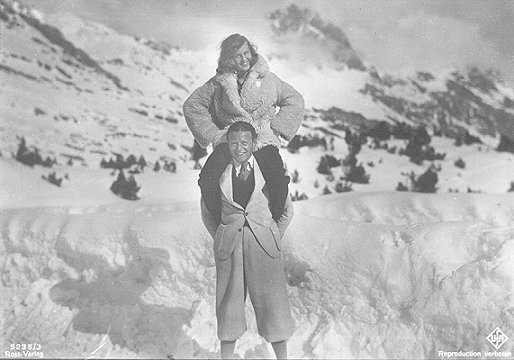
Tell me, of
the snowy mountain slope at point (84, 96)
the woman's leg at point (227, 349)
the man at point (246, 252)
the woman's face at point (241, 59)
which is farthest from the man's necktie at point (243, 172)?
the woman's leg at point (227, 349)

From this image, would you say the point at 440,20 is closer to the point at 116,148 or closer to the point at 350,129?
the point at 350,129

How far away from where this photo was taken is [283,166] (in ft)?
8.00

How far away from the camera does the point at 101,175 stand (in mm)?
2797

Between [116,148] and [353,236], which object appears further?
[116,148]

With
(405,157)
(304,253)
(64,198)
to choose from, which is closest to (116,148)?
(64,198)

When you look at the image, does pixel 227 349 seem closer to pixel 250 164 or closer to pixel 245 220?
pixel 245 220

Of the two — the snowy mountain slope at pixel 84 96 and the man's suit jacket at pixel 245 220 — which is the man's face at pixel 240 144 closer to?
the man's suit jacket at pixel 245 220

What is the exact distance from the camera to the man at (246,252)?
232 cm

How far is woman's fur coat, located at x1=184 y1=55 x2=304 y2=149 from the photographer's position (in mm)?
2371

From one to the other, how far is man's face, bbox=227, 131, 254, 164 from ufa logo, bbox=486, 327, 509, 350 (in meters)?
1.30

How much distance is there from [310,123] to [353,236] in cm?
59

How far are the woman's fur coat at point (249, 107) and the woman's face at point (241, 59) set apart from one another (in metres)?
0.03

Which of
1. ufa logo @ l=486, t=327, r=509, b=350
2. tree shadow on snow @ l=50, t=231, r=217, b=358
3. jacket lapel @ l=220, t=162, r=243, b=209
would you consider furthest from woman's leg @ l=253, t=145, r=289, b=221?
ufa logo @ l=486, t=327, r=509, b=350

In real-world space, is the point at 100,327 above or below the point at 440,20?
below
